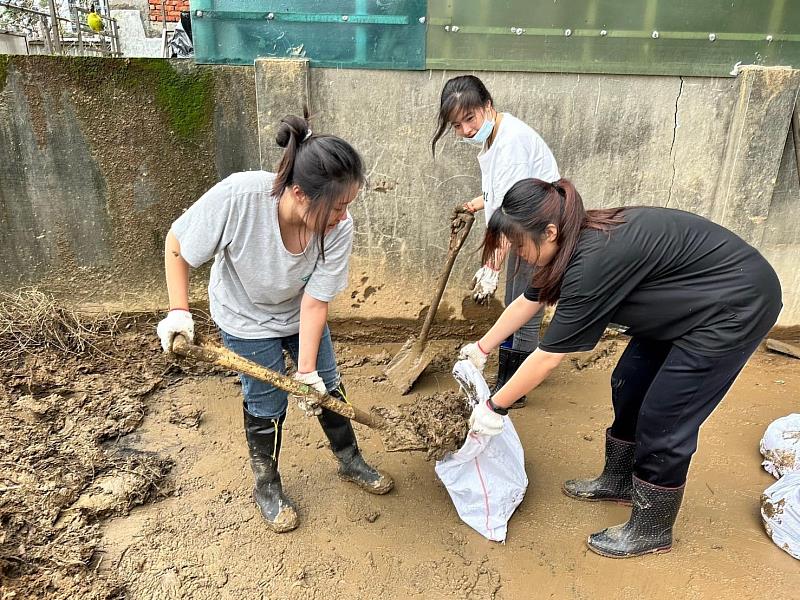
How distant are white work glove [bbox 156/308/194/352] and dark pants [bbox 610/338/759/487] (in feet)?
5.06

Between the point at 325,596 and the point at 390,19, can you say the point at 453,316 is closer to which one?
the point at 390,19

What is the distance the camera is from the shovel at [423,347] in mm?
3057

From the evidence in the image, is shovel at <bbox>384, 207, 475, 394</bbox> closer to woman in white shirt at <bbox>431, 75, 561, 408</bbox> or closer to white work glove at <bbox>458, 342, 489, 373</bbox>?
woman in white shirt at <bbox>431, 75, 561, 408</bbox>

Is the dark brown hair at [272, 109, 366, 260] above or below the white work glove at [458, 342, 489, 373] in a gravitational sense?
above

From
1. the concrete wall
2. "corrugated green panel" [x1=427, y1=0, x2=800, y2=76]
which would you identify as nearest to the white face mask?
the concrete wall

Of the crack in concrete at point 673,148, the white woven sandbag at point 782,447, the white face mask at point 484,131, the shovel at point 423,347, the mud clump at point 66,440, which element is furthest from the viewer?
the crack in concrete at point 673,148

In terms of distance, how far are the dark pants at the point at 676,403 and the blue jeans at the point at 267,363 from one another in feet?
3.88

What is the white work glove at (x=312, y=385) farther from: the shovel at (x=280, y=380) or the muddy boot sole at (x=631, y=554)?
the muddy boot sole at (x=631, y=554)

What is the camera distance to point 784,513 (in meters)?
2.09

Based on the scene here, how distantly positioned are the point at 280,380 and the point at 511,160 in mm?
1422

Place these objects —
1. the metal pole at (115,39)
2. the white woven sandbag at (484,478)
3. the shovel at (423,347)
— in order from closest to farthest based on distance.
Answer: the white woven sandbag at (484,478), the shovel at (423,347), the metal pole at (115,39)

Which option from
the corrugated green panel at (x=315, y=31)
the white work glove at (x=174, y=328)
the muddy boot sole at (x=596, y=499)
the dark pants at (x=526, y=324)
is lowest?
the muddy boot sole at (x=596, y=499)

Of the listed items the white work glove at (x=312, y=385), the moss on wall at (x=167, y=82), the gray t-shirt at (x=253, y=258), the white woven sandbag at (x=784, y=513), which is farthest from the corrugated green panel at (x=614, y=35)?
the white woven sandbag at (x=784, y=513)

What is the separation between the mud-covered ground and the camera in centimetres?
194
